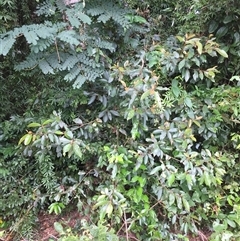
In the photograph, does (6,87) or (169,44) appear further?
(6,87)

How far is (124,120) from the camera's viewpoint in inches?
67.0

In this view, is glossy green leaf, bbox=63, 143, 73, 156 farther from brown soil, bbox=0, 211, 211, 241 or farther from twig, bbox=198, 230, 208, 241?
twig, bbox=198, 230, 208, 241

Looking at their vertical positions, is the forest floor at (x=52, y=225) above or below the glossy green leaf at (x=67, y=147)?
below

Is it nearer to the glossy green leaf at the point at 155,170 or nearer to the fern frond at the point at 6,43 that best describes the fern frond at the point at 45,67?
the fern frond at the point at 6,43

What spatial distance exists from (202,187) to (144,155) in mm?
425

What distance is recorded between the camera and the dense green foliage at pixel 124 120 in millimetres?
1492

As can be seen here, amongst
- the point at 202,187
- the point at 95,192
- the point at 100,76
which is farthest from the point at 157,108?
the point at 95,192

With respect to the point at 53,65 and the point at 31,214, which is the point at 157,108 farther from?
the point at 31,214

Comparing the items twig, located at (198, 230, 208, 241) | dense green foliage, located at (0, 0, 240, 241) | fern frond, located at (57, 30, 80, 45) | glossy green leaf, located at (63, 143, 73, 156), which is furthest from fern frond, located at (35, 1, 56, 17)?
twig, located at (198, 230, 208, 241)

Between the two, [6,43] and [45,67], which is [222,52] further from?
[6,43]

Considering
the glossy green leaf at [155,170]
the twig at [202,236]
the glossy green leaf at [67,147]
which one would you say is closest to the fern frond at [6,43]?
the glossy green leaf at [67,147]

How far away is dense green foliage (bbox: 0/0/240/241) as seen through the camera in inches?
58.7

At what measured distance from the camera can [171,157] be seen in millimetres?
1524

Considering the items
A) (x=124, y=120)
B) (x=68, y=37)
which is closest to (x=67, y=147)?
(x=124, y=120)
